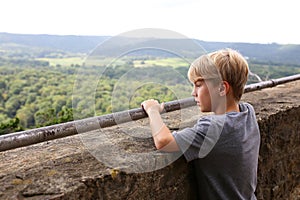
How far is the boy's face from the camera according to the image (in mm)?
1347

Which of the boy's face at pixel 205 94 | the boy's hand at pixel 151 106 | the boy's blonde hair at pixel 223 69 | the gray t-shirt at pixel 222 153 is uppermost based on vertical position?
the boy's blonde hair at pixel 223 69

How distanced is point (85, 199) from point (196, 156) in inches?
18.3

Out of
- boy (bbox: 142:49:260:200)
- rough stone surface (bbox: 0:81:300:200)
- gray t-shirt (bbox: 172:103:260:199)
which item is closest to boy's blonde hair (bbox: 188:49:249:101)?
boy (bbox: 142:49:260:200)

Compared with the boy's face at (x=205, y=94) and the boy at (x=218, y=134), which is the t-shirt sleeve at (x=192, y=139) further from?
the boy's face at (x=205, y=94)

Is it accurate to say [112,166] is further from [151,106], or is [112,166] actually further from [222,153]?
[222,153]

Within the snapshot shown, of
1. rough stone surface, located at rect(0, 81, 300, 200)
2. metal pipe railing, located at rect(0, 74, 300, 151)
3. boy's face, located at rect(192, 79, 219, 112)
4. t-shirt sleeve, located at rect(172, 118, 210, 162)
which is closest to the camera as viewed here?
rough stone surface, located at rect(0, 81, 300, 200)

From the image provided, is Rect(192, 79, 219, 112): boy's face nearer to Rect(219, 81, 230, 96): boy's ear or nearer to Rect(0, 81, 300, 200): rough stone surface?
Rect(219, 81, 230, 96): boy's ear

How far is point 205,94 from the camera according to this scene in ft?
4.47

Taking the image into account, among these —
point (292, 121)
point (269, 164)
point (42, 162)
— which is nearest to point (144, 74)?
point (42, 162)

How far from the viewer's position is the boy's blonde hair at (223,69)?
1307 mm

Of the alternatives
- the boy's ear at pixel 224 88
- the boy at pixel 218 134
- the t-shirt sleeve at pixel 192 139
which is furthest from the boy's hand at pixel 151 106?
the boy's ear at pixel 224 88

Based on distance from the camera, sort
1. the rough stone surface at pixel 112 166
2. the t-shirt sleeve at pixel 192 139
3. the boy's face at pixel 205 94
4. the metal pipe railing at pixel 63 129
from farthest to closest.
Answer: the boy's face at pixel 205 94, the t-shirt sleeve at pixel 192 139, the metal pipe railing at pixel 63 129, the rough stone surface at pixel 112 166

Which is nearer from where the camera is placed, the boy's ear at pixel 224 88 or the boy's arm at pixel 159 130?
the boy's arm at pixel 159 130

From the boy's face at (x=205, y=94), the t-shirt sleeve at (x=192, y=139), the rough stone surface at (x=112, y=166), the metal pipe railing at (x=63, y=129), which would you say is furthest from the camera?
the boy's face at (x=205, y=94)
